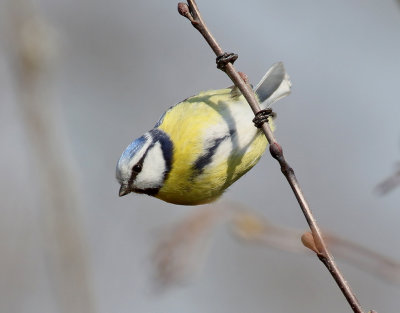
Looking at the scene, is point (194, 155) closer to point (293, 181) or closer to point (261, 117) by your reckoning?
point (261, 117)

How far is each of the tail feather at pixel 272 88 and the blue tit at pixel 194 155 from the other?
A: 27 cm

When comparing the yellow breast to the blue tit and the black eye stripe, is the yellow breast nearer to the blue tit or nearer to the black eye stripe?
the blue tit

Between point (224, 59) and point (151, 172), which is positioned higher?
point (224, 59)

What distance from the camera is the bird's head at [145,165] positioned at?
9.48ft

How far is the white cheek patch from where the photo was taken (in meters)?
2.92

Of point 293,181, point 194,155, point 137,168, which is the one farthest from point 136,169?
point 293,181

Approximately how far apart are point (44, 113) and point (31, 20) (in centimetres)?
59

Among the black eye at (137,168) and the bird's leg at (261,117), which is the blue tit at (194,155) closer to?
the black eye at (137,168)

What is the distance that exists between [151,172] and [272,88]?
721 millimetres

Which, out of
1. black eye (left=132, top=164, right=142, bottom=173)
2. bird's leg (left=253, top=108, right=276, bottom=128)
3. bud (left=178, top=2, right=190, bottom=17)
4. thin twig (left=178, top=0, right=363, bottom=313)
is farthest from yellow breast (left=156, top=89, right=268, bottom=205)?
bud (left=178, top=2, right=190, bottom=17)

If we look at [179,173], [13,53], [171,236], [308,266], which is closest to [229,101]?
[179,173]

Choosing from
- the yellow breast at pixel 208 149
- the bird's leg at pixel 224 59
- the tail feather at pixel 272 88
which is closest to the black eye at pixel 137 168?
the yellow breast at pixel 208 149

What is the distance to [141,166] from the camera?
9.55 ft

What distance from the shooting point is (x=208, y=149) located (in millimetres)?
2906
